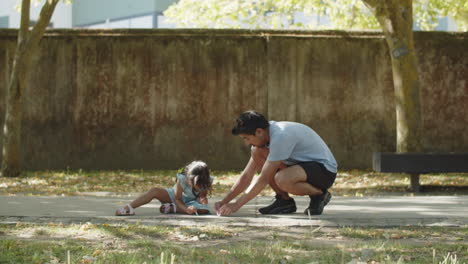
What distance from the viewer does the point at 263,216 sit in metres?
7.84

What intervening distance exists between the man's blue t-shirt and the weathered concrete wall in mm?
7610

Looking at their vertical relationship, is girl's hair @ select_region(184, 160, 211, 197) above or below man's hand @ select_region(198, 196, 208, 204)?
above

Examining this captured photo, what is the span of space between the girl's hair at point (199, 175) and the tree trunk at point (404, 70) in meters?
5.84

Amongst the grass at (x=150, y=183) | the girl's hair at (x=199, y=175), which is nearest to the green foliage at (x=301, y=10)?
the grass at (x=150, y=183)

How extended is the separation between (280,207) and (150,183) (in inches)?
215

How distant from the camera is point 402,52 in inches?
493

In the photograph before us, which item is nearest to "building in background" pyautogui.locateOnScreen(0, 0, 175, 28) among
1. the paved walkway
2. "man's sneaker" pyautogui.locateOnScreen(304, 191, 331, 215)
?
the paved walkway

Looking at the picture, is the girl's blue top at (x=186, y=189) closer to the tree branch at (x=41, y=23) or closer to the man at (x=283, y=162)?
the man at (x=283, y=162)

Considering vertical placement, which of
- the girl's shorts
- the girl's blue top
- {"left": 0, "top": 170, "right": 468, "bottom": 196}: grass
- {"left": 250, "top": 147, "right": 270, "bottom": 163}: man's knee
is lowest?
{"left": 0, "top": 170, "right": 468, "bottom": 196}: grass

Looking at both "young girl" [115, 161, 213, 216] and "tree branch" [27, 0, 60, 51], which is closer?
"young girl" [115, 161, 213, 216]

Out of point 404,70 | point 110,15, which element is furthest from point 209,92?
point 110,15

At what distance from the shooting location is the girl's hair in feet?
24.8

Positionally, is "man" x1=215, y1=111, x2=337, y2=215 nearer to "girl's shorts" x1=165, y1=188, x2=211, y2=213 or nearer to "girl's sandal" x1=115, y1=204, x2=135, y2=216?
"girl's shorts" x1=165, y1=188, x2=211, y2=213

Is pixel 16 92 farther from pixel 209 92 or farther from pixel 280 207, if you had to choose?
pixel 280 207
